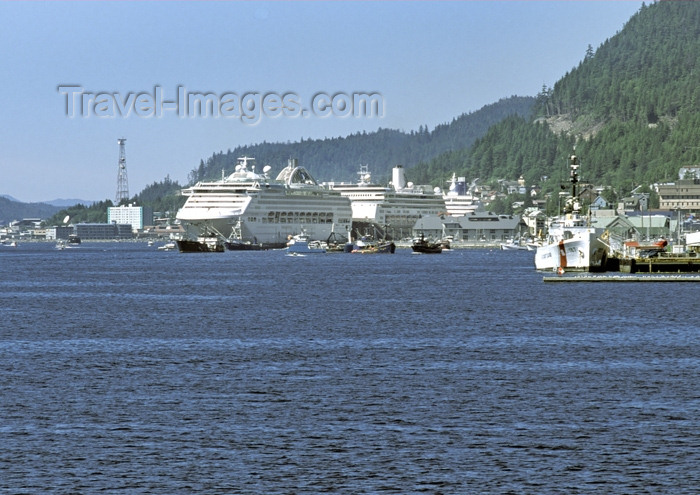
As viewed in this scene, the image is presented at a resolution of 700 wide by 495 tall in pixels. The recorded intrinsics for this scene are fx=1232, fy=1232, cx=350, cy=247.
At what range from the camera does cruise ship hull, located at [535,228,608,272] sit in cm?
11225

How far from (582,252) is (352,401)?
264ft

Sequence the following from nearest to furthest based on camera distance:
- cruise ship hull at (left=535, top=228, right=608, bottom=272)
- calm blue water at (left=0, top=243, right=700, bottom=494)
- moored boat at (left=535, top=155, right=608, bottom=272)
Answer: calm blue water at (left=0, top=243, right=700, bottom=494)
cruise ship hull at (left=535, top=228, right=608, bottom=272)
moored boat at (left=535, top=155, right=608, bottom=272)

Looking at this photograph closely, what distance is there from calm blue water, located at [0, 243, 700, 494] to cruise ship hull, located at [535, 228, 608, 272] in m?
42.3

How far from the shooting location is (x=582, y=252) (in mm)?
112500

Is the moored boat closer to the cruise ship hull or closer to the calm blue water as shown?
the cruise ship hull

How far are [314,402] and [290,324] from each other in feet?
85.5

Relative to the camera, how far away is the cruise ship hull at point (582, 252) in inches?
4419

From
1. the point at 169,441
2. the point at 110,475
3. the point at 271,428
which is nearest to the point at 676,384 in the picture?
the point at 271,428

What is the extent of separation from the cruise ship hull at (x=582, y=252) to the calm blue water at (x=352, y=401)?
4235 cm

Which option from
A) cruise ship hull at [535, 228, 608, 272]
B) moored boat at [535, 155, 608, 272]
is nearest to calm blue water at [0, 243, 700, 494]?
cruise ship hull at [535, 228, 608, 272]

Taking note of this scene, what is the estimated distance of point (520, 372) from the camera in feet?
134

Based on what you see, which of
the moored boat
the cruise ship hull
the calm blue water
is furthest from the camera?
the moored boat

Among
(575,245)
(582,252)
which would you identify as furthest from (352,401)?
(575,245)

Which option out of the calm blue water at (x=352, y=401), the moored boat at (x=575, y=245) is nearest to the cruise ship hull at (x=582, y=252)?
the moored boat at (x=575, y=245)
